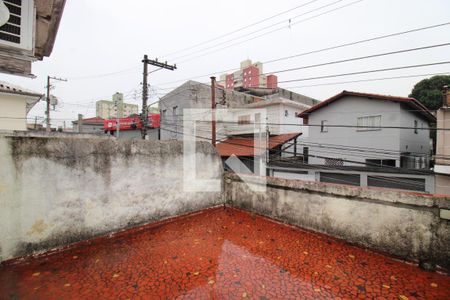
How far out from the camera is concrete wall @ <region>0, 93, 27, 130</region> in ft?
34.1

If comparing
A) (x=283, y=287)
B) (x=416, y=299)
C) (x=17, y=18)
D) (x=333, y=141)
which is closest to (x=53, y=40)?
(x=17, y=18)

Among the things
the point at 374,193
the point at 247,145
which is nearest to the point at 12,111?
the point at 247,145

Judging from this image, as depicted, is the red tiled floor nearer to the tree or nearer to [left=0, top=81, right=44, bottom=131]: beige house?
[left=0, top=81, right=44, bottom=131]: beige house

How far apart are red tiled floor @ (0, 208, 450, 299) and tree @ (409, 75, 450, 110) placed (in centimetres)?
2500

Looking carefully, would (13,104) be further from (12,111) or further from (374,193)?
(374,193)

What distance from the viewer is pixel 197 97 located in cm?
2053

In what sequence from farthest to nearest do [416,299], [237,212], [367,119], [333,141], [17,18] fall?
[333,141] → [367,119] → [237,212] → [416,299] → [17,18]

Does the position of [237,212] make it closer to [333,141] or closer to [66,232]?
[66,232]

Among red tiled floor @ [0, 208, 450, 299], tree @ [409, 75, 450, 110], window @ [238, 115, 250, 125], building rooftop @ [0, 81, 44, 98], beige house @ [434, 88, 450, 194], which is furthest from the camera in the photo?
tree @ [409, 75, 450, 110]

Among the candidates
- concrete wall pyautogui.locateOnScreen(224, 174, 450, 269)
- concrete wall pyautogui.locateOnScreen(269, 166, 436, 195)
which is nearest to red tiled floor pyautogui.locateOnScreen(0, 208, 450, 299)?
concrete wall pyautogui.locateOnScreen(224, 174, 450, 269)

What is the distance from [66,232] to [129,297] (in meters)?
2.63

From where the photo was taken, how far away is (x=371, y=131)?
13141 mm

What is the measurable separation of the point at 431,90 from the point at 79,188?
3032cm

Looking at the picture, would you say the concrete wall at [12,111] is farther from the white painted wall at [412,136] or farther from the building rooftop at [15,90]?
the white painted wall at [412,136]
